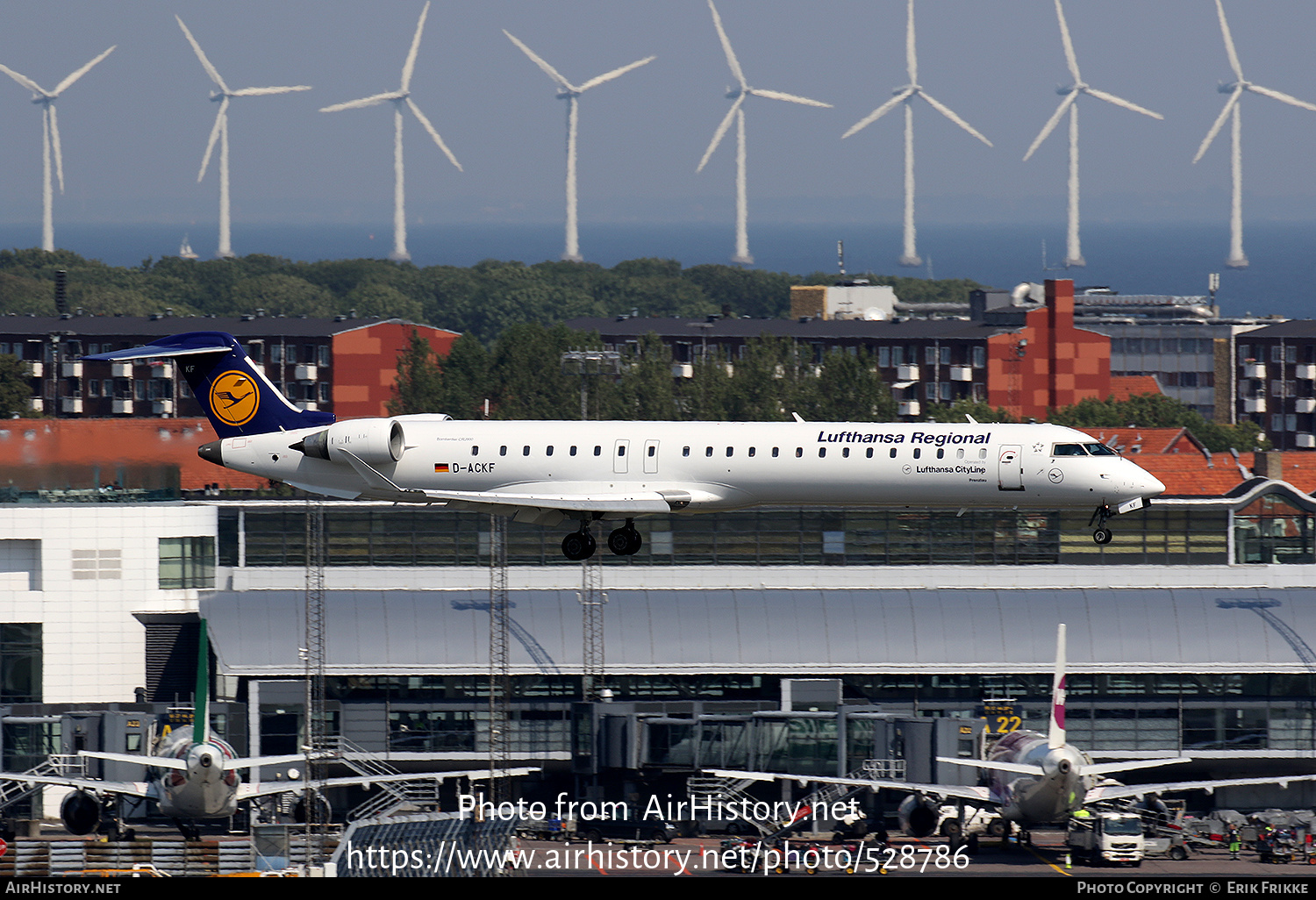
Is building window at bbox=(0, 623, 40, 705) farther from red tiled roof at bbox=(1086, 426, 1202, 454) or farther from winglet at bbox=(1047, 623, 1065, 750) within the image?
red tiled roof at bbox=(1086, 426, 1202, 454)

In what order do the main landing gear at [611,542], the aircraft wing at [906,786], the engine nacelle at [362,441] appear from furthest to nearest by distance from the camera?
1. the aircraft wing at [906,786]
2. the engine nacelle at [362,441]
3. the main landing gear at [611,542]

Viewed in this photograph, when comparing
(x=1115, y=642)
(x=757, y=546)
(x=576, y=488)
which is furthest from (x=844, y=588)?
(x=576, y=488)

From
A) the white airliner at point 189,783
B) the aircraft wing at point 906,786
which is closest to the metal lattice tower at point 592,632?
the white airliner at point 189,783

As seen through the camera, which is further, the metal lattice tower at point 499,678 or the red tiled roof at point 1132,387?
the red tiled roof at point 1132,387

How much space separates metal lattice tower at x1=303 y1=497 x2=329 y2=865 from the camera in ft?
192

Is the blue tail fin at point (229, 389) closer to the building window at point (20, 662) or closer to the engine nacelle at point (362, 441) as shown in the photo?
the engine nacelle at point (362, 441)

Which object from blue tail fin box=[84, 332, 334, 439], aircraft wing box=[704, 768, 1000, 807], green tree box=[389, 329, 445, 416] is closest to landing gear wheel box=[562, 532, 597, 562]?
blue tail fin box=[84, 332, 334, 439]

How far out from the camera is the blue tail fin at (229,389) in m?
49.3

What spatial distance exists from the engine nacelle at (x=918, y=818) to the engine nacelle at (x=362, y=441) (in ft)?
77.8

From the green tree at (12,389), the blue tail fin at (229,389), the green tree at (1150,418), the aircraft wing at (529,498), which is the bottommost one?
the aircraft wing at (529,498)

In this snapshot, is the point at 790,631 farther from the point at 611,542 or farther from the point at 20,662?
the point at 20,662

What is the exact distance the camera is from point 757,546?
247 ft

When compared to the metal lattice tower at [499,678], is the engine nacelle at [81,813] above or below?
below

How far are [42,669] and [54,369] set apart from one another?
96047mm
